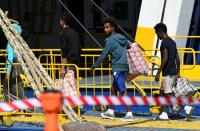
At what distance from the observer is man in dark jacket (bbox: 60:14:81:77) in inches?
392

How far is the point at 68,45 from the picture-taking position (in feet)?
33.0

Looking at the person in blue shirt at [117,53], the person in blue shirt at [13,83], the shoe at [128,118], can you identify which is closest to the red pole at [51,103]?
the person in blue shirt at [117,53]

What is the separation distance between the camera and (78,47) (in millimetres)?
10047

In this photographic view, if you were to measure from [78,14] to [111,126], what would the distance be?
13288 millimetres

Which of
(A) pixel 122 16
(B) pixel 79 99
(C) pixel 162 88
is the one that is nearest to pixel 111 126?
(C) pixel 162 88

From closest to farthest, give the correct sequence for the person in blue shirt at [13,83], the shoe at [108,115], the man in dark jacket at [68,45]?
the man in dark jacket at [68,45] → the shoe at [108,115] → the person in blue shirt at [13,83]

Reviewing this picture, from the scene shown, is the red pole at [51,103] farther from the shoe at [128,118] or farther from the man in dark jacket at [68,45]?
the shoe at [128,118]

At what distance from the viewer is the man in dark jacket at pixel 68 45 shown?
9.97 meters

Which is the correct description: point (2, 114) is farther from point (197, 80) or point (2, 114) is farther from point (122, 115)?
point (197, 80)

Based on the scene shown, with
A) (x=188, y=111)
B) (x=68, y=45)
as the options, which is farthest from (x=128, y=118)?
(x=68, y=45)

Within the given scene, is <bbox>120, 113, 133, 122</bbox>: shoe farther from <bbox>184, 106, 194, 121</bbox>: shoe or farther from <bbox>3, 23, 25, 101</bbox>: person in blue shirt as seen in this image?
<bbox>3, 23, 25, 101</bbox>: person in blue shirt

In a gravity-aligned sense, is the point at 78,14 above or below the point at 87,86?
above

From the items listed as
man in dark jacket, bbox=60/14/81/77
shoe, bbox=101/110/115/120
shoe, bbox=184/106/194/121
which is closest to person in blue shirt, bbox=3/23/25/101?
man in dark jacket, bbox=60/14/81/77

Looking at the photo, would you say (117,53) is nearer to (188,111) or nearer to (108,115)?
(108,115)
